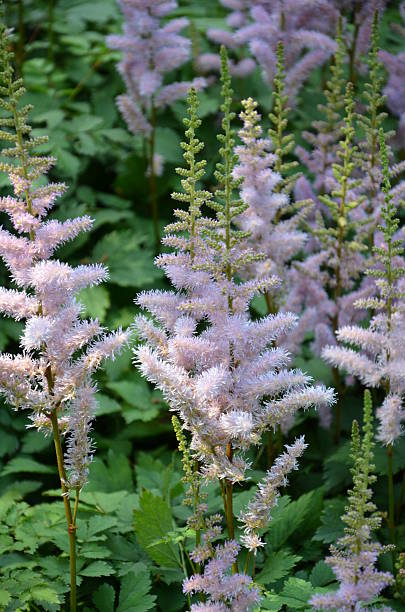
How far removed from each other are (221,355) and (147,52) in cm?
266

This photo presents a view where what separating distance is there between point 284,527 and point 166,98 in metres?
2.51

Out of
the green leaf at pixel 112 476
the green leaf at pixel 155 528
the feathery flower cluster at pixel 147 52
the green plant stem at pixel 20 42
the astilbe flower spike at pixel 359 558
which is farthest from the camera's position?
the green plant stem at pixel 20 42

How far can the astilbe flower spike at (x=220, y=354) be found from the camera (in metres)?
1.89

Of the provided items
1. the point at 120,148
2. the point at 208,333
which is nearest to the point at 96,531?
the point at 208,333

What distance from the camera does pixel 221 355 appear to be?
199cm

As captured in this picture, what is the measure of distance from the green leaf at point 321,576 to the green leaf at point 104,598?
25.7 inches

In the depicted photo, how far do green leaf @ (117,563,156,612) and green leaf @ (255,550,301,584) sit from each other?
35 centimetres

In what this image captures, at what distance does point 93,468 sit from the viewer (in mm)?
3270

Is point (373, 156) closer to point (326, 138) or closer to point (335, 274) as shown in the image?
point (326, 138)

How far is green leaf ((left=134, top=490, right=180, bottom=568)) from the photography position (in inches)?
100

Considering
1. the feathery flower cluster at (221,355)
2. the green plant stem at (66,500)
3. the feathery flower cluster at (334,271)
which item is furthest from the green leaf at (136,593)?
the feathery flower cluster at (334,271)

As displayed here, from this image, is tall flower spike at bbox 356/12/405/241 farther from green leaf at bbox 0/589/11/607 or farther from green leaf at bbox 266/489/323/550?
green leaf at bbox 0/589/11/607

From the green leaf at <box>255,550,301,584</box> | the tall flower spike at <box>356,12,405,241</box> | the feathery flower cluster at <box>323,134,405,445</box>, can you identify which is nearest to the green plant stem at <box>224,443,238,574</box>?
the green leaf at <box>255,550,301,584</box>

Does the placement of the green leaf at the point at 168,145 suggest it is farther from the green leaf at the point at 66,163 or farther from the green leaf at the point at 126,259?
the green leaf at the point at 66,163
